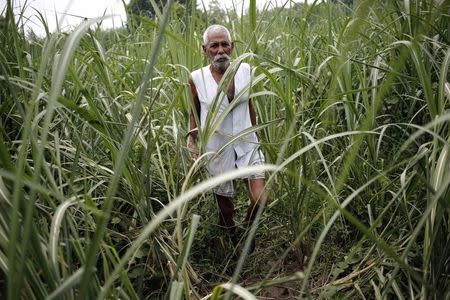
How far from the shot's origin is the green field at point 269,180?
639mm

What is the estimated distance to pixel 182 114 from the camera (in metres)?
1.94

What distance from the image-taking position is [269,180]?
2.40 ft

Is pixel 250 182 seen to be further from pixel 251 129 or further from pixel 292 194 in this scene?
pixel 251 129

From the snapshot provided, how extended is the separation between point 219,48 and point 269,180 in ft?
3.83

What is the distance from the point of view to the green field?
0.64m

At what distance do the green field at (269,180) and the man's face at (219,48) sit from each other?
9.6 inches

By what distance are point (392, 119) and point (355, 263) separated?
1.84 ft

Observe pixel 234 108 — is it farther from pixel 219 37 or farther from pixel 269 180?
pixel 269 180

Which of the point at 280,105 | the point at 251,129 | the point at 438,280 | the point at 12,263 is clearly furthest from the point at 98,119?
the point at 280,105

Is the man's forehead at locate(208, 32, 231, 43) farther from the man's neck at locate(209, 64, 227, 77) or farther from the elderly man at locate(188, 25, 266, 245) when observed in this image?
the man's neck at locate(209, 64, 227, 77)

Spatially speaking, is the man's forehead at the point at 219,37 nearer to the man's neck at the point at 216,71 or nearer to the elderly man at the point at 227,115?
the elderly man at the point at 227,115

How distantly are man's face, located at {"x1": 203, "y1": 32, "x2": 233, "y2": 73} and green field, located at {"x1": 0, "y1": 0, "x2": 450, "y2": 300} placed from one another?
0.24m

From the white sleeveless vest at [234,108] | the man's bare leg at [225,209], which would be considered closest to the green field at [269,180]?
the man's bare leg at [225,209]

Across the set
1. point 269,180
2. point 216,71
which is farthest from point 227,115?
point 269,180
